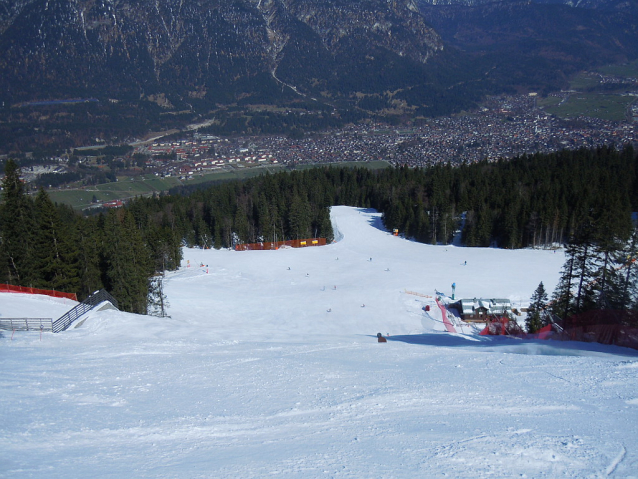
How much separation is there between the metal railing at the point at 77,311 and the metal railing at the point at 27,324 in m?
0.28

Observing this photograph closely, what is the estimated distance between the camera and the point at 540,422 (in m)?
9.11

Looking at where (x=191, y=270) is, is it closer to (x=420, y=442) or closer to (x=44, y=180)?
(x=420, y=442)

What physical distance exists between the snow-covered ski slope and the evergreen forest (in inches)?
286

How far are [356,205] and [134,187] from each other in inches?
2934

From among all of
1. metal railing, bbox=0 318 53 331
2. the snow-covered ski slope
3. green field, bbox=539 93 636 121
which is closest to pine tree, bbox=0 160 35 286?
the snow-covered ski slope

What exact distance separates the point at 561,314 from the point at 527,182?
4448cm

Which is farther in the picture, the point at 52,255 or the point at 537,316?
the point at 52,255

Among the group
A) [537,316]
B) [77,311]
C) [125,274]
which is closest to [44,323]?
[77,311]

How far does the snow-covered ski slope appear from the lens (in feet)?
25.5

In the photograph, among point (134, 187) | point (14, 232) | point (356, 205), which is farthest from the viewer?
point (134, 187)

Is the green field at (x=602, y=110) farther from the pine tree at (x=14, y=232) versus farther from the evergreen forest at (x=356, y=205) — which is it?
the pine tree at (x=14, y=232)

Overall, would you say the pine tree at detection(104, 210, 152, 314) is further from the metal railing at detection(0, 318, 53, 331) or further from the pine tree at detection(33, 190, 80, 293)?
the metal railing at detection(0, 318, 53, 331)

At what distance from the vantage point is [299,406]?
1040 centimetres

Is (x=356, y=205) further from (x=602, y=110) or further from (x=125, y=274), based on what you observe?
(x=602, y=110)
